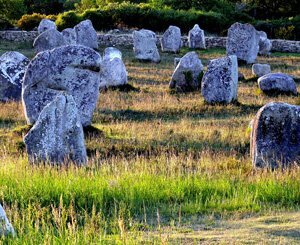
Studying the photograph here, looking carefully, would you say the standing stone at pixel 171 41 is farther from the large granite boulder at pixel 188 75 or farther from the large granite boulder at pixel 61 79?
the large granite boulder at pixel 61 79

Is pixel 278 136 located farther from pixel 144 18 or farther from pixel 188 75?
pixel 144 18

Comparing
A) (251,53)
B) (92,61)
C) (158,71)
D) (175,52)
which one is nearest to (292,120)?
(92,61)

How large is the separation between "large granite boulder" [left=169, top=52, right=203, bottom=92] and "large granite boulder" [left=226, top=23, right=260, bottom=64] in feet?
34.1

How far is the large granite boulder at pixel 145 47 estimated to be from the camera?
117 feet

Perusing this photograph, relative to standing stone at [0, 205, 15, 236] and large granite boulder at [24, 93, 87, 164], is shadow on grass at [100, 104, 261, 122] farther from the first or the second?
standing stone at [0, 205, 15, 236]

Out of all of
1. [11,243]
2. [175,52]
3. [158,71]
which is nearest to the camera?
[11,243]

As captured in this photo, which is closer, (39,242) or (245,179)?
(39,242)

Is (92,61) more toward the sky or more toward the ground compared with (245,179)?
more toward the sky

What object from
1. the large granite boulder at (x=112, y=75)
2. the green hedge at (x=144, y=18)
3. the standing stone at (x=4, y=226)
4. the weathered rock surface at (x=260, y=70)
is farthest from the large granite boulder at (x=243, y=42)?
the standing stone at (x=4, y=226)

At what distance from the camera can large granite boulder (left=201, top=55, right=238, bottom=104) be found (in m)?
21.2

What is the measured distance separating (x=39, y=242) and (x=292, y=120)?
6617 mm

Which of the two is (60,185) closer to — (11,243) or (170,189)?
(170,189)

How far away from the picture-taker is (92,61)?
16859 mm

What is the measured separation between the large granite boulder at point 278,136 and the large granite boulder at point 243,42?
2276cm
